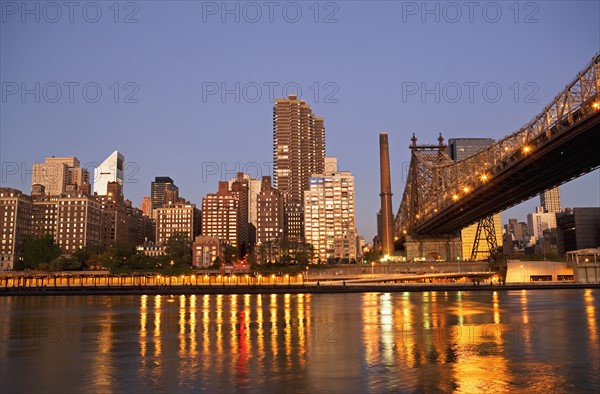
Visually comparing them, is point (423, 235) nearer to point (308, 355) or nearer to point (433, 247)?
point (433, 247)

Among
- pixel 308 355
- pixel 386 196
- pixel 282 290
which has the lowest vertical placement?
pixel 308 355

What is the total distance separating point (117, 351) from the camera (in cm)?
2430

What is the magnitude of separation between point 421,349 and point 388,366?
415cm

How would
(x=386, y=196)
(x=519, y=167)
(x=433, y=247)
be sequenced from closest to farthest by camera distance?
(x=519, y=167)
(x=433, y=247)
(x=386, y=196)

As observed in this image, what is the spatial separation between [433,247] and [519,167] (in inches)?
2807

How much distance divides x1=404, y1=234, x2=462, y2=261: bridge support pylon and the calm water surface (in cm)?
10416

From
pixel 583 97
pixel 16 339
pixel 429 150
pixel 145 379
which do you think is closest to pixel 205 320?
pixel 16 339

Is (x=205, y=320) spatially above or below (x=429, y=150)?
below

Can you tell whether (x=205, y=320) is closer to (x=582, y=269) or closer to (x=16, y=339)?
(x=16, y=339)

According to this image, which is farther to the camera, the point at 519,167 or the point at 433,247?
the point at 433,247

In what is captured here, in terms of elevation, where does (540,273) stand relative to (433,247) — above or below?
below

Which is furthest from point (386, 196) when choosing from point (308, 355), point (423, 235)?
point (308, 355)

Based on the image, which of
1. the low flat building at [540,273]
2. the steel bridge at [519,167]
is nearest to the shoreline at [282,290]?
the low flat building at [540,273]

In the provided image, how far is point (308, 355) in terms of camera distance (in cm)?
2278
